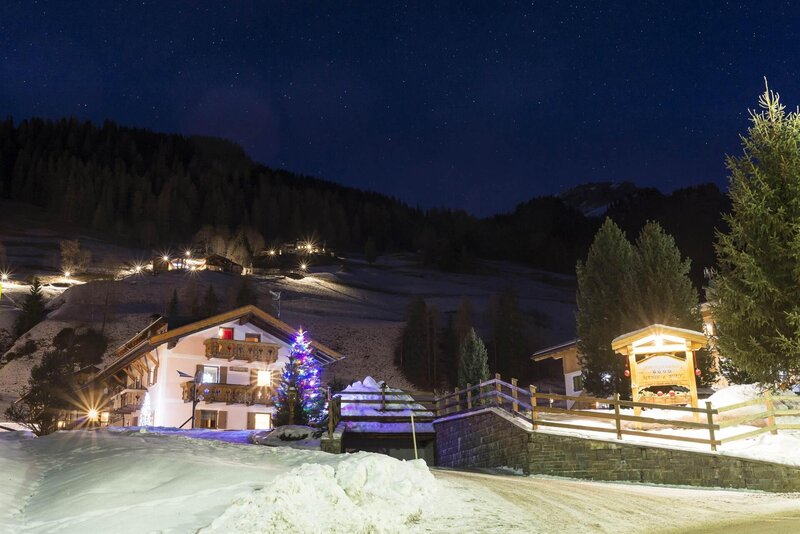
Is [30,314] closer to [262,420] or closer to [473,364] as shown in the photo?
[262,420]

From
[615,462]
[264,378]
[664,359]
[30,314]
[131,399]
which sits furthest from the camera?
[30,314]

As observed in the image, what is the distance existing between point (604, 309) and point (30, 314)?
264 feet

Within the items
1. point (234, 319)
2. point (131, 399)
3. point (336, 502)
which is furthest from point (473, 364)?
point (336, 502)

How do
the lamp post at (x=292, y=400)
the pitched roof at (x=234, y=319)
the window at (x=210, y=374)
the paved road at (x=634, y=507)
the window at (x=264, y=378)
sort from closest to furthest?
1. the paved road at (x=634, y=507)
2. the lamp post at (x=292, y=400)
3. the pitched roof at (x=234, y=319)
4. the window at (x=210, y=374)
5. the window at (x=264, y=378)

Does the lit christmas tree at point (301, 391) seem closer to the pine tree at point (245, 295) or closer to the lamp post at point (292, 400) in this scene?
the lamp post at point (292, 400)

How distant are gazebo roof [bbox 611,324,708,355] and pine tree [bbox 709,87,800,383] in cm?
187

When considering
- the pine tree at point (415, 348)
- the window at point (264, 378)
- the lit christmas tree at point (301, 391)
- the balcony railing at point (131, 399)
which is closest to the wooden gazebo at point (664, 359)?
the lit christmas tree at point (301, 391)

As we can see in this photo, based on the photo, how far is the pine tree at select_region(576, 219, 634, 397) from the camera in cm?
3095

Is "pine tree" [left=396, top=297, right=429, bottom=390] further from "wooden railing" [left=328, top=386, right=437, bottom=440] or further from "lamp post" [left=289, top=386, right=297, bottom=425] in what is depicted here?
"lamp post" [left=289, top=386, right=297, bottom=425]

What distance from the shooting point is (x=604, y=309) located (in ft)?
105

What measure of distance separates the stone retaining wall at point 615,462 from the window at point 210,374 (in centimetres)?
1989

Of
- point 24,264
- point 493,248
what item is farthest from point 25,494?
point 493,248

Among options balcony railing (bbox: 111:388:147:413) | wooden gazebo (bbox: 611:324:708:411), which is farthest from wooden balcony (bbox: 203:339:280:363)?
wooden gazebo (bbox: 611:324:708:411)

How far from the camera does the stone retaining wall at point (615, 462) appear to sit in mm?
15984
